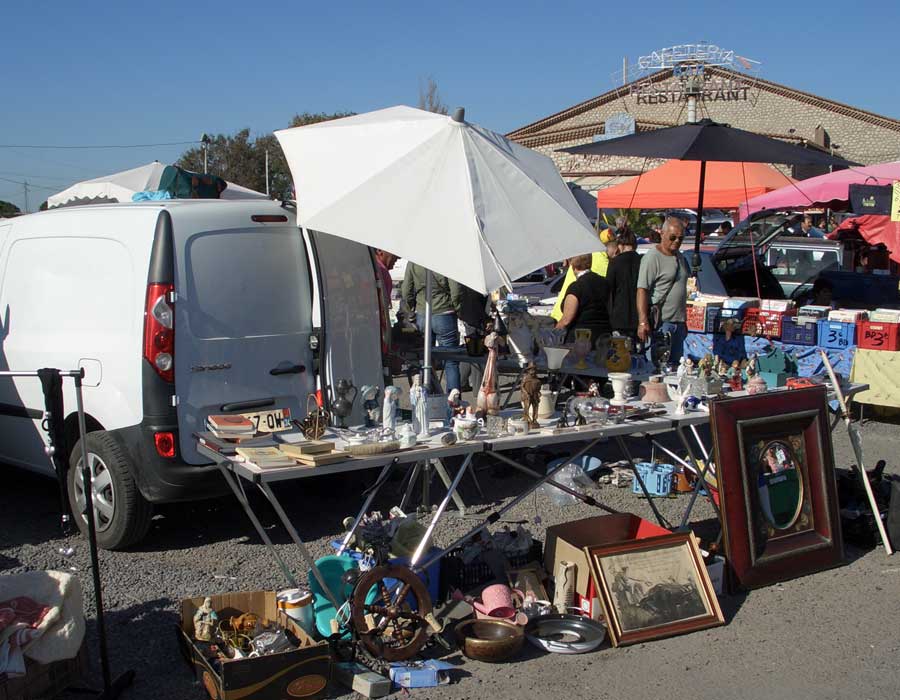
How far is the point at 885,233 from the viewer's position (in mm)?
14570

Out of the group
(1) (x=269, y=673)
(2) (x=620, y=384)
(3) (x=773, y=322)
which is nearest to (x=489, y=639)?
(1) (x=269, y=673)

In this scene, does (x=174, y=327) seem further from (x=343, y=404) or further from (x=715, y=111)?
(x=715, y=111)

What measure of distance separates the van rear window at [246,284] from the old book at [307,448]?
1124mm

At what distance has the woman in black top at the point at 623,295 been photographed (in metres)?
7.92

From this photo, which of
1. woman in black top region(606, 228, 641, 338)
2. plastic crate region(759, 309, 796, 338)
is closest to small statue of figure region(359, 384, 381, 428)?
woman in black top region(606, 228, 641, 338)

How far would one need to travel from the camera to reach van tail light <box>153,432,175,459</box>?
4867mm

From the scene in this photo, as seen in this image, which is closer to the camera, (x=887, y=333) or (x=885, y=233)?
(x=887, y=333)

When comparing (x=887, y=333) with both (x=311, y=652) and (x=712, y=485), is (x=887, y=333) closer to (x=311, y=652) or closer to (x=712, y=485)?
(x=712, y=485)

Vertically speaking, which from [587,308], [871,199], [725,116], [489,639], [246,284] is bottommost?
[489,639]

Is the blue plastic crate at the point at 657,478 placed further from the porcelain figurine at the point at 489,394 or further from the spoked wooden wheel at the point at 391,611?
the spoked wooden wheel at the point at 391,611

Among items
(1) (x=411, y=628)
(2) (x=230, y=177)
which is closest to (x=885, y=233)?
(1) (x=411, y=628)

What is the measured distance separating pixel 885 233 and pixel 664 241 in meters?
8.16

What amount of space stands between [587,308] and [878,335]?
10.0 ft

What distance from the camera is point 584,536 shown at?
480cm
